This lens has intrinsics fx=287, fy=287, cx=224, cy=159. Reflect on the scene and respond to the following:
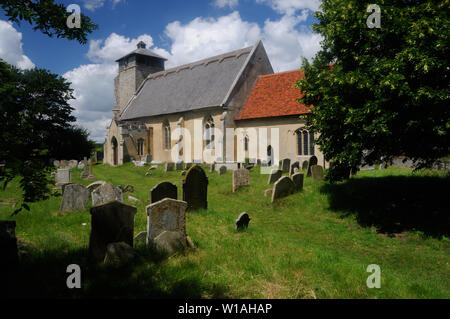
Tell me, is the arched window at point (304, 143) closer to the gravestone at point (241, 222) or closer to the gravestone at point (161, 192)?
the gravestone at point (241, 222)

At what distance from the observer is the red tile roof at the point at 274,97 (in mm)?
21953

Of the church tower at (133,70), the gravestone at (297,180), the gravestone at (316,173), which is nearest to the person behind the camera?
the gravestone at (297,180)

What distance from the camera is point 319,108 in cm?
912

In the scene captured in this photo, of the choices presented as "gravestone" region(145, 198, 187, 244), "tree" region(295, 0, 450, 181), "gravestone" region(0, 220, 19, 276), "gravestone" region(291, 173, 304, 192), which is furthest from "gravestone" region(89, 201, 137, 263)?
"gravestone" region(291, 173, 304, 192)

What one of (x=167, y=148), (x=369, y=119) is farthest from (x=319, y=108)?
(x=167, y=148)

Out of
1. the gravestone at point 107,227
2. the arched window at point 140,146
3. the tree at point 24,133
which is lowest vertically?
the gravestone at point 107,227

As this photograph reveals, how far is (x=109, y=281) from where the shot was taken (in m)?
4.04

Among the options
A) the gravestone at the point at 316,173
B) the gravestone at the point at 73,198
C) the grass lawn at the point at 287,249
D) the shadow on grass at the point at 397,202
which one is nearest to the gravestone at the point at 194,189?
the grass lawn at the point at 287,249

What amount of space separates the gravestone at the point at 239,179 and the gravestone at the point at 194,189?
13.3 feet

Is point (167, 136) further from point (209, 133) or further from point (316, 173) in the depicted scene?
point (316, 173)

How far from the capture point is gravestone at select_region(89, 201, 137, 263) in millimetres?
4852

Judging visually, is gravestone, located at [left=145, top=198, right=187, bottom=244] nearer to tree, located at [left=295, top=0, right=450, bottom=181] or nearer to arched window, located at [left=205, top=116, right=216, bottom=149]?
tree, located at [left=295, top=0, right=450, bottom=181]

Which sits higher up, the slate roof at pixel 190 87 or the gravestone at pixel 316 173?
the slate roof at pixel 190 87

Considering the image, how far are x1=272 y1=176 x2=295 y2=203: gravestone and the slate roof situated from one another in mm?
14392
